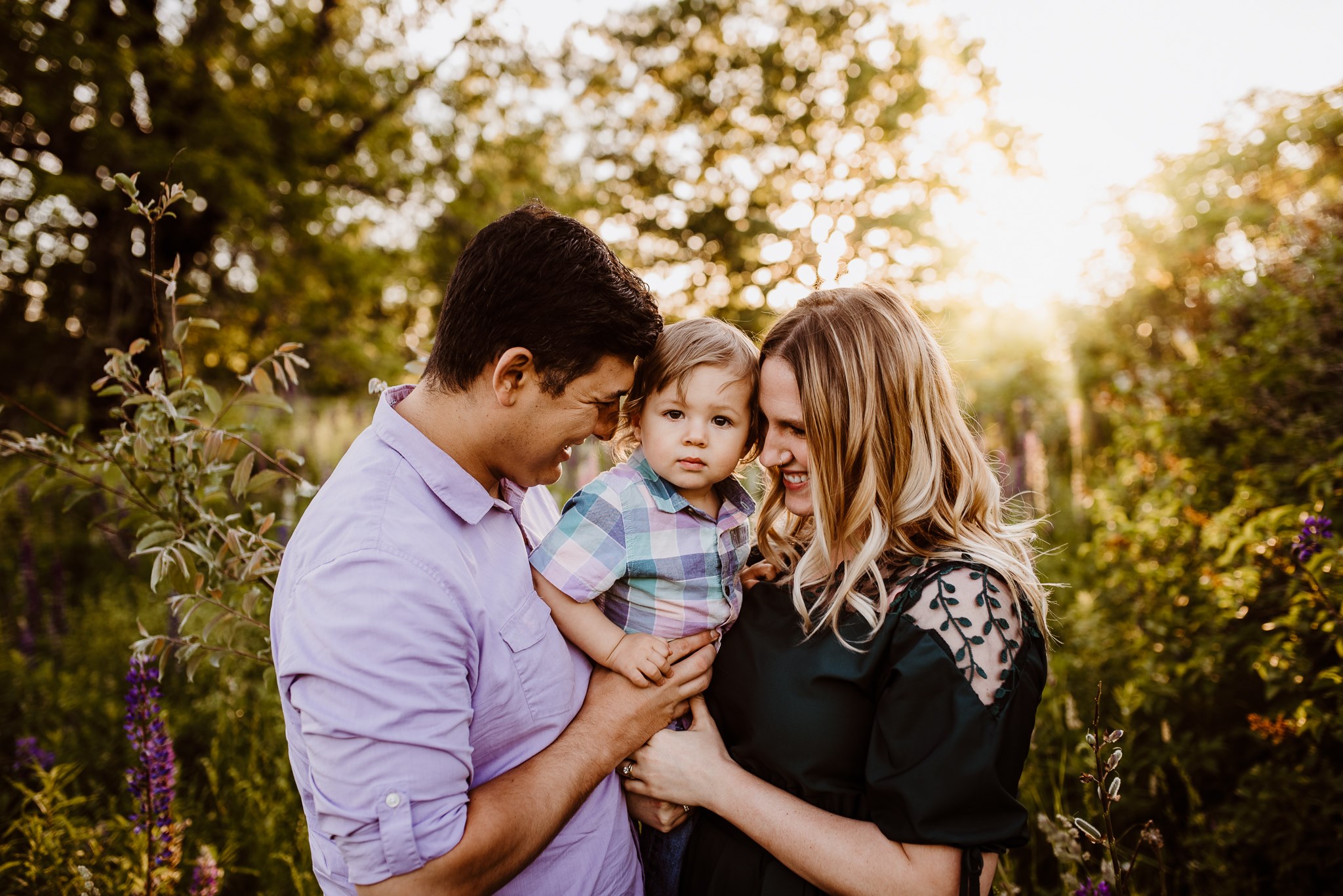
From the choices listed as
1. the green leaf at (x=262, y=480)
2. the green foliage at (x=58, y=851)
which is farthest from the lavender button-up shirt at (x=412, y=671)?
the green foliage at (x=58, y=851)

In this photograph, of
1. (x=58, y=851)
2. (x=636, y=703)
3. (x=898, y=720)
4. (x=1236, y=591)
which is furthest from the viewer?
(x=1236, y=591)

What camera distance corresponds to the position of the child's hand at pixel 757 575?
2.15 meters

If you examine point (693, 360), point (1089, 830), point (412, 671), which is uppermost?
point (693, 360)

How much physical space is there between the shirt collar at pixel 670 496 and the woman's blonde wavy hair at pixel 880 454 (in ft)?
1.22

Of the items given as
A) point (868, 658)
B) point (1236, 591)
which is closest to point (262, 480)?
point (868, 658)

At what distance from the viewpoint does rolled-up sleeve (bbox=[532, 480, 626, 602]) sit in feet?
6.23

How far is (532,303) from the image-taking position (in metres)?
1.66

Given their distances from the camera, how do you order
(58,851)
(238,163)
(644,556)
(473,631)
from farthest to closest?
1. (238,163)
2. (58,851)
3. (644,556)
4. (473,631)

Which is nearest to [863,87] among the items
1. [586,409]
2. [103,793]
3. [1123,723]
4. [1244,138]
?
[1244,138]

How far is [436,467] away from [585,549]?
53 centimetres

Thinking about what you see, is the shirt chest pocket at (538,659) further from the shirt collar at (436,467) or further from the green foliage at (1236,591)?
the green foliage at (1236,591)

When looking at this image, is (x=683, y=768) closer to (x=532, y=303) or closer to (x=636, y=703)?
(x=636, y=703)

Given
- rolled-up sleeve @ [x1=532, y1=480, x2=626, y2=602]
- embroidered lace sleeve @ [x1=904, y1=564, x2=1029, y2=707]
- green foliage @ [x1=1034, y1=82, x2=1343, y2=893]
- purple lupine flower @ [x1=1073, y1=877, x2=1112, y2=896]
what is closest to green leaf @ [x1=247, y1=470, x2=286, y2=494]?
rolled-up sleeve @ [x1=532, y1=480, x2=626, y2=602]

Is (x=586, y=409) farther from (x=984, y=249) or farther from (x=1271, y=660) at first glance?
(x=984, y=249)
